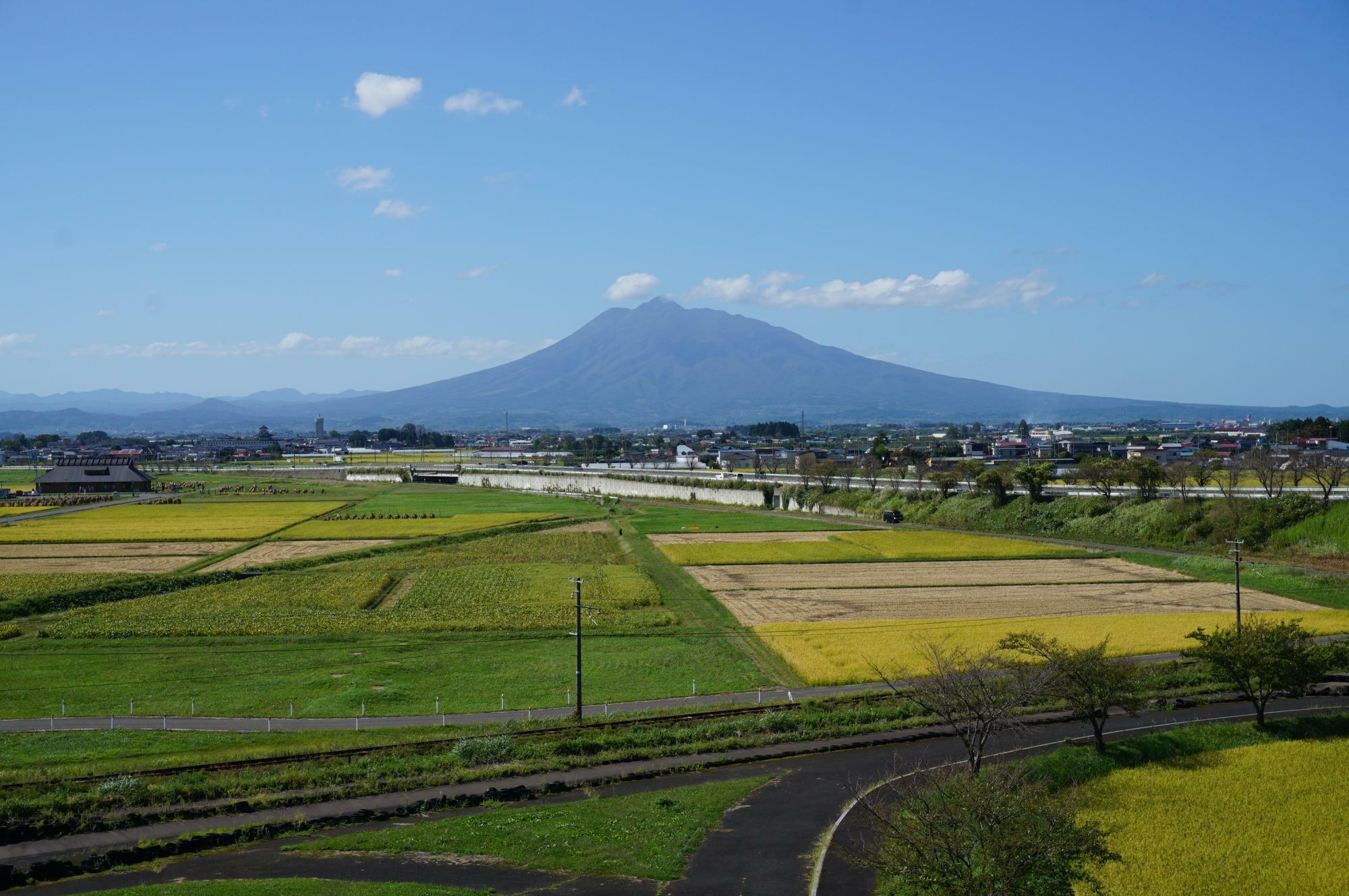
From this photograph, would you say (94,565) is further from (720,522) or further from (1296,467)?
(1296,467)

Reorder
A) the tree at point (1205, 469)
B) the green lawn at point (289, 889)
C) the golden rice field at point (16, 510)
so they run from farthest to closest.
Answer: the golden rice field at point (16, 510) → the tree at point (1205, 469) → the green lawn at point (289, 889)

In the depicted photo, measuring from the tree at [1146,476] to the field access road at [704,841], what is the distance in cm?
3677

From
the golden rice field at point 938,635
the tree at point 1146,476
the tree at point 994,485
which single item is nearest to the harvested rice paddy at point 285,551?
the golden rice field at point 938,635

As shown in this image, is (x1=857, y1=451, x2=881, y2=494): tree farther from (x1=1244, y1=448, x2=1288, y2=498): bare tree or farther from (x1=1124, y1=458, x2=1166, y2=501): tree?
(x1=1244, y1=448, x2=1288, y2=498): bare tree

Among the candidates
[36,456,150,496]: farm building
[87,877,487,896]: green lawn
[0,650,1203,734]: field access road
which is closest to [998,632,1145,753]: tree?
[0,650,1203,734]: field access road

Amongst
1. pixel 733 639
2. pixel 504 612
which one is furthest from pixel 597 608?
pixel 733 639

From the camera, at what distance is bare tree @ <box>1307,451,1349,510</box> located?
46844mm

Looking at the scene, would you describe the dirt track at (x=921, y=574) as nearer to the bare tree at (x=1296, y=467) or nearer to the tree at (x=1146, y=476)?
the tree at (x=1146, y=476)

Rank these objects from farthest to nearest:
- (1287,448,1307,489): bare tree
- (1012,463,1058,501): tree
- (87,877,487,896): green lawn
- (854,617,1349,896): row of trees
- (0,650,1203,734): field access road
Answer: (1012,463,1058,501): tree → (1287,448,1307,489): bare tree → (0,650,1203,734): field access road → (87,877,487,896): green lawn → (854,617,1349,896): row of trees

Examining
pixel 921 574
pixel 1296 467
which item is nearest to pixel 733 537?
pixel 921 574

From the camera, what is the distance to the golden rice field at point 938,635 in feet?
87.2

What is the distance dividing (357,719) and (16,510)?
67525mm

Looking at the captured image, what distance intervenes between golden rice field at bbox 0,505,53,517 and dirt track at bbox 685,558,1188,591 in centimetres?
5507

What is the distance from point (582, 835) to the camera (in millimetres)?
15844
